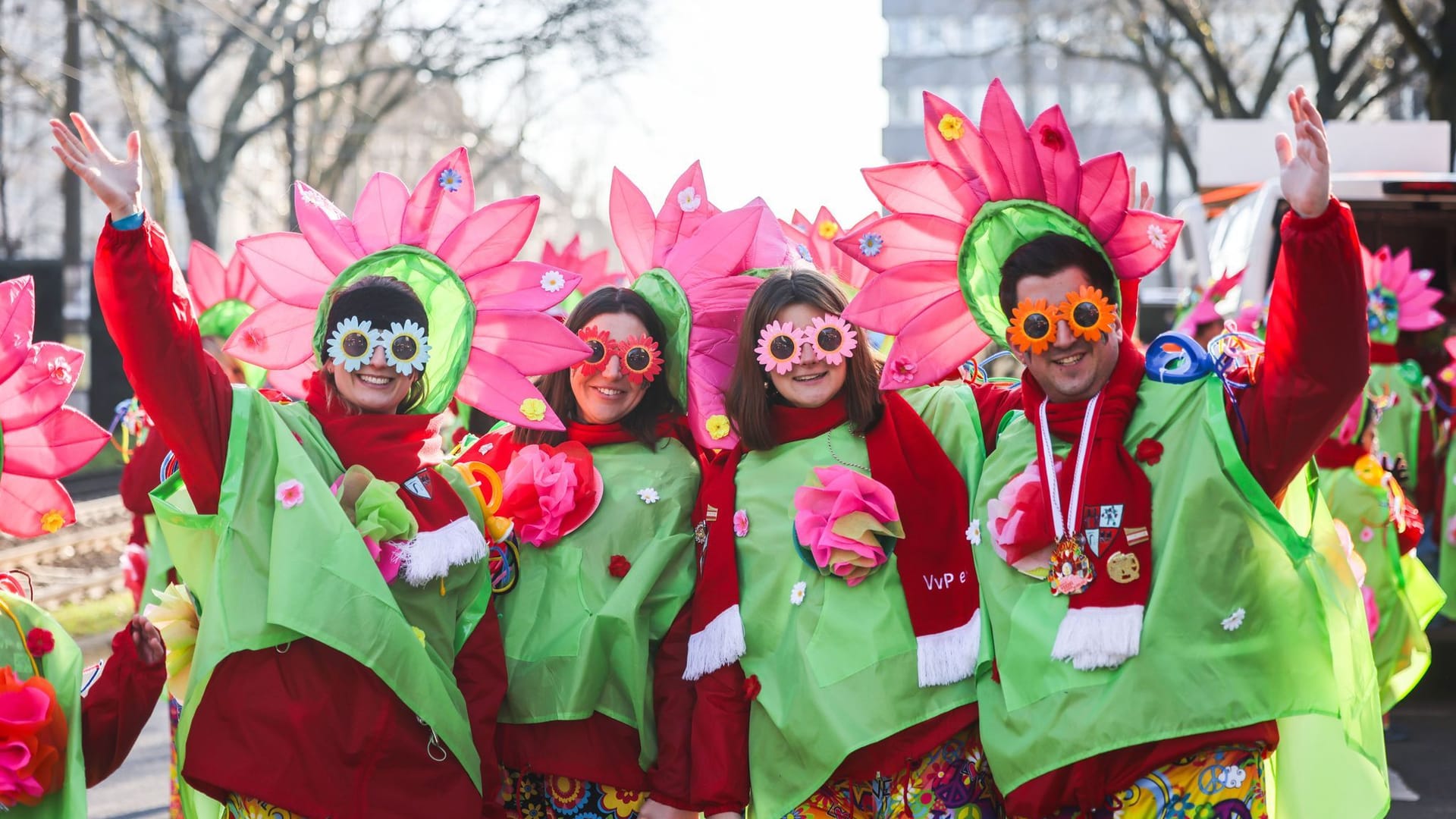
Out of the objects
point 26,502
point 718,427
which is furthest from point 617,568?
point 26,502

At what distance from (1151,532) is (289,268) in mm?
2299

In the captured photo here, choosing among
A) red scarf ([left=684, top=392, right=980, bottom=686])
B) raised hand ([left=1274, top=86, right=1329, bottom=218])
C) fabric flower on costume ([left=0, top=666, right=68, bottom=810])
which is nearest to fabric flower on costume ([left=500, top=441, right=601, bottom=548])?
red scarf ([left=684, top=392, right=980, bottom=686])

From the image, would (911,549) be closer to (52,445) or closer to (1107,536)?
(1107,536)

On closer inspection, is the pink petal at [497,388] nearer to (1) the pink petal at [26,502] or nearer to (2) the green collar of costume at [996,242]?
(1) the pink petal at [26,502]

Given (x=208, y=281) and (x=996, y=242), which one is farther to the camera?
(x=208, y=281)

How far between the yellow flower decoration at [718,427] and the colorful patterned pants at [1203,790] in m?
1.50

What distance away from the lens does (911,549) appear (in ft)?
11.4

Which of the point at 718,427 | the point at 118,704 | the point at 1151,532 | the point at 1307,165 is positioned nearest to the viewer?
the point at 1307,165

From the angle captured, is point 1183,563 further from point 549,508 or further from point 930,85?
point 930,85

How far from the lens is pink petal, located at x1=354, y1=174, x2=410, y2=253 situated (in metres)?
3.78

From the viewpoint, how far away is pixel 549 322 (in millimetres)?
3844

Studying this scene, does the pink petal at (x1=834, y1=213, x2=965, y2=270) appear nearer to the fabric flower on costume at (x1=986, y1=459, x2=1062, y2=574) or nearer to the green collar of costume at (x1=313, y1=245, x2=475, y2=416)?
the fabric flower on costume at (x1=986, y1=459, x2=1062, y2=574)

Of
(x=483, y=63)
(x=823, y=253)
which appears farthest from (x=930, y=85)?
(x=823, y=253)

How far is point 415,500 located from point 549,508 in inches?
15.3
